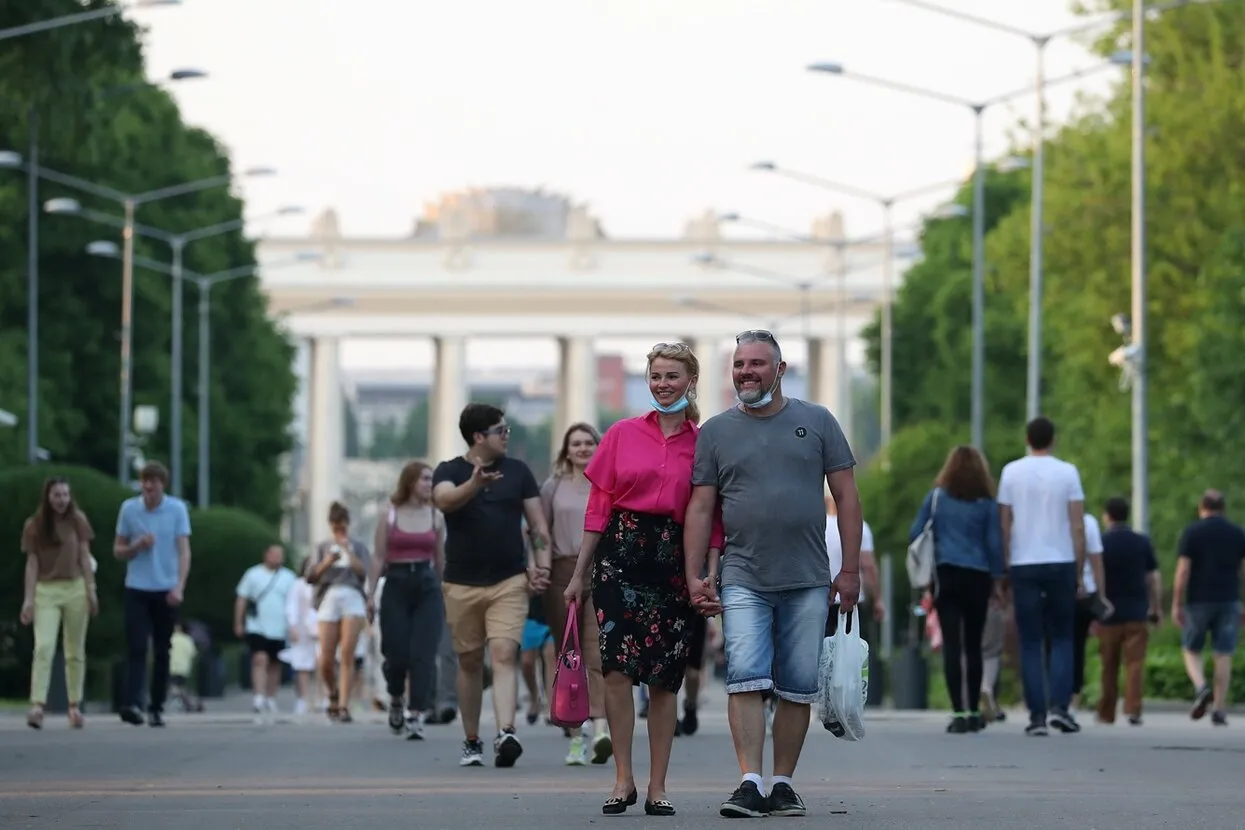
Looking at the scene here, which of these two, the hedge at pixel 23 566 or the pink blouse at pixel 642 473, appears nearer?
the pink blouse at pixel 642 473

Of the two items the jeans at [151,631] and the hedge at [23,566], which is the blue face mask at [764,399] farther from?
the hedge at [23,566]

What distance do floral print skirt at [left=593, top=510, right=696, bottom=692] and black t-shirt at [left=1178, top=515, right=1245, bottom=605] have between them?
40.3 ft

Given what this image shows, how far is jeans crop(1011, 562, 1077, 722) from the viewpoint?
20.0 m

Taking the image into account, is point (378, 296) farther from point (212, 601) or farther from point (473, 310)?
point (212, 601)

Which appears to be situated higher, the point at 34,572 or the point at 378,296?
the point at 378,296

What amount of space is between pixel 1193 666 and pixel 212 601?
21.8 meters

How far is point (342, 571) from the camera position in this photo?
2508 cm

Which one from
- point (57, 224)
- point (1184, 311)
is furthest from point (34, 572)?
point (57, 224)

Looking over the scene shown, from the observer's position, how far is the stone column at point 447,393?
4245 inches

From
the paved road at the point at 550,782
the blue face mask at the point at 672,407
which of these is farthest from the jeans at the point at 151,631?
the blue face mask at the point at 672,407

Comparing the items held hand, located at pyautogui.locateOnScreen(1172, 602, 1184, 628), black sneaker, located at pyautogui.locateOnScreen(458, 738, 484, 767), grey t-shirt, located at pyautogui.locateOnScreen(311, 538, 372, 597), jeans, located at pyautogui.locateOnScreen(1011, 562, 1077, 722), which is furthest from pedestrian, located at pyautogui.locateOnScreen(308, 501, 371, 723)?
black sneaker, located at pyautogui.locateOnScreen(458, 738, 484, 767)

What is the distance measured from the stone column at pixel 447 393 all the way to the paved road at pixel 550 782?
282ft

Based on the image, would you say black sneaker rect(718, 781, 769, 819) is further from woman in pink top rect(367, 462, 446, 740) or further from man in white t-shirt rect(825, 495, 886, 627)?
woman in pink top rect(367, 462, 446, 740)

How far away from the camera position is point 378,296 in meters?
106
